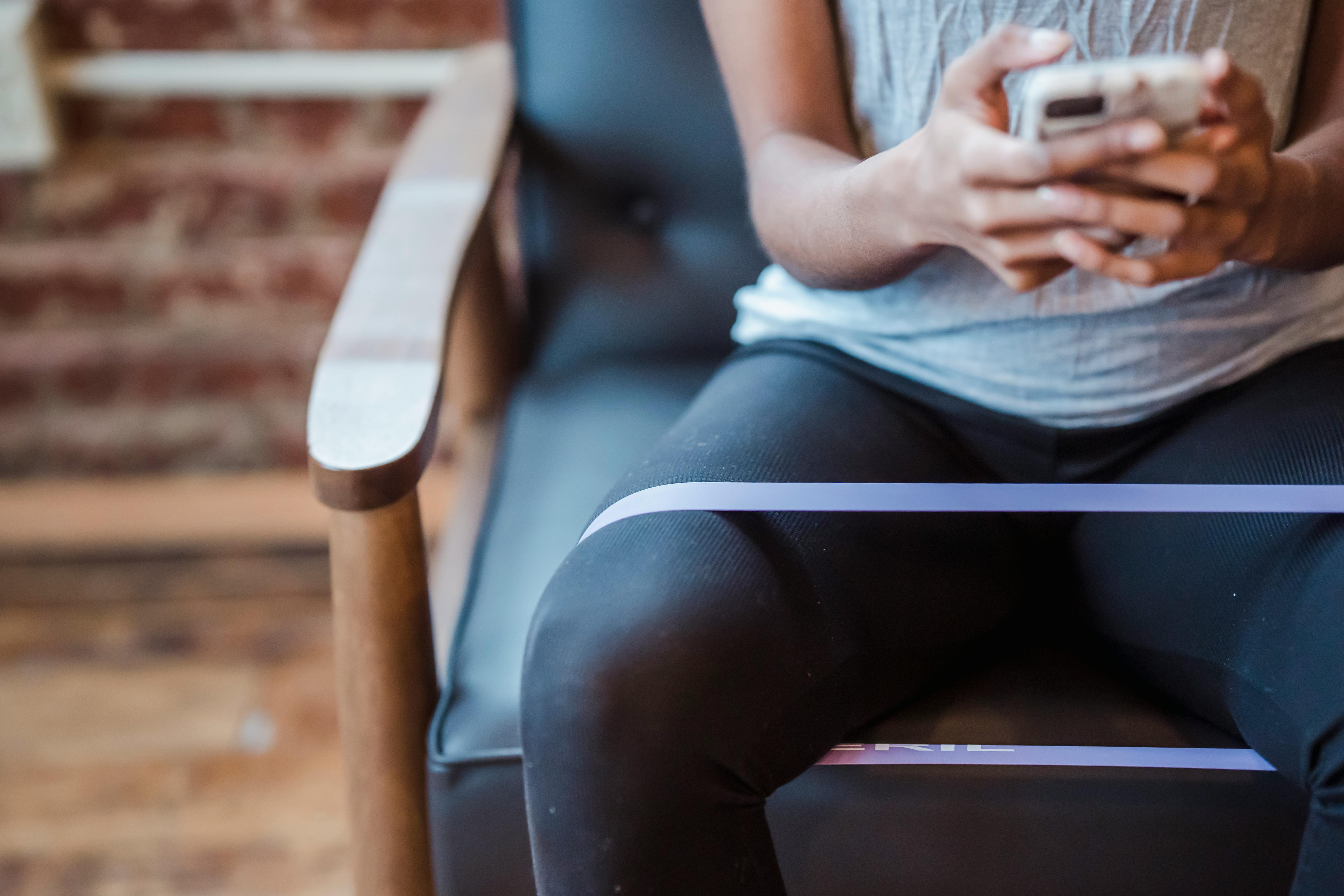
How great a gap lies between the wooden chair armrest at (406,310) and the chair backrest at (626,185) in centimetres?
5

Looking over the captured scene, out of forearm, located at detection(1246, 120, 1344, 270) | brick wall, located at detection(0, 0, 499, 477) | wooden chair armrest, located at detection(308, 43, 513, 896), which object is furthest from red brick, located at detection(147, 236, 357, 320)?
forearm, located at detection(1246, 120, 1344, 270)

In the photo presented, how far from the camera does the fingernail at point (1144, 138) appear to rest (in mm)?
401

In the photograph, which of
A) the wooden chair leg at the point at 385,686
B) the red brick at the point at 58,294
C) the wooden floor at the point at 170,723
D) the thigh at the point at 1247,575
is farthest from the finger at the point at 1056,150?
the red brick at the point at 58,294

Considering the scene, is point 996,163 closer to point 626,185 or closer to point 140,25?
point 626,185

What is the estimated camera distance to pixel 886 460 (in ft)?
1.96

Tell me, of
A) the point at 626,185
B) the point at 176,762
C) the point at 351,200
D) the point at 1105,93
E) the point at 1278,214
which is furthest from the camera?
the point at 351,200

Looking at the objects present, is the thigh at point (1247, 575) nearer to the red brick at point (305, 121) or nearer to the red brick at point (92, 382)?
the red brick at point (305, 121)

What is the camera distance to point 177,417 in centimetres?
127

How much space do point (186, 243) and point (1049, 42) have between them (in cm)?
101

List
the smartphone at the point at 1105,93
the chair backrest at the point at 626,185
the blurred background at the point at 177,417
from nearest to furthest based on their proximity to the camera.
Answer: the smartphone at the point at 1105,93 → the chair backrest at the point at 626,185 → the blurred background at the point at 177,417

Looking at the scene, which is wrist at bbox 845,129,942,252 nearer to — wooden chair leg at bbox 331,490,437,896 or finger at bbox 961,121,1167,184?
finger at bbox 961,121,1167,184

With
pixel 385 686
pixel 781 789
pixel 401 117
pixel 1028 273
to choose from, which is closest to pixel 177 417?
pixel 401 117

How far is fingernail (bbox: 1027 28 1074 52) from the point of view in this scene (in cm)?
40

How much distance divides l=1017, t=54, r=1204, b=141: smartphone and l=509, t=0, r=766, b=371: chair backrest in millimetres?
518
